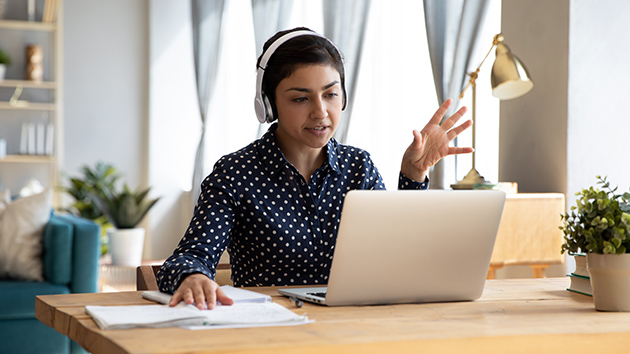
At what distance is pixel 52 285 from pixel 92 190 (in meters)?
2.47

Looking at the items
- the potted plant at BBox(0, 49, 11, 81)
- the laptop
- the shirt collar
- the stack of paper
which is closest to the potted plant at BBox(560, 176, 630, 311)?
the laptop

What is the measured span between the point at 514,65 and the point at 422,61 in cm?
142

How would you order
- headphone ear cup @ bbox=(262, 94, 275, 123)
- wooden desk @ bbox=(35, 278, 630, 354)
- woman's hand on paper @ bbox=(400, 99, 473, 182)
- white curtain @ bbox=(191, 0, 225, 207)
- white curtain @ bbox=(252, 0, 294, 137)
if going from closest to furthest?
wooden desk @ bbox=(35, 278, 630, 354) → woman's hand on paper @ bbox=(400, 99, 473, 182) → headphone ear cup @ bbox=(262, 94, 275, 123) → white curtain @ bbox=(252, 0, 294, 137) → white curtain @ bbox=(191, 0, 225, 207)

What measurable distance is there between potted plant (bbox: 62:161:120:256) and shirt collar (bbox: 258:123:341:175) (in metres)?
4.28

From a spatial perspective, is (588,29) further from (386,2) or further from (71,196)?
(71,196)

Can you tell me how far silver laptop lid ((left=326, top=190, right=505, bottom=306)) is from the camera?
1183 millimetres

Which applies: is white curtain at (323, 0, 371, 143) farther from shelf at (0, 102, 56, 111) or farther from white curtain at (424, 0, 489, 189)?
shelf at (0, 102, 56, 111)

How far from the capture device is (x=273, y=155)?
1.73 meters

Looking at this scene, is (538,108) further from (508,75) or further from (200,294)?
(200,294)

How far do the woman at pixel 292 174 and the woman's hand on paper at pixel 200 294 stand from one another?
37cm

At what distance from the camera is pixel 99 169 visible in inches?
247

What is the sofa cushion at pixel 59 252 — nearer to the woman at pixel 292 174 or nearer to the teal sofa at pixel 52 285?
the teal sofa at pixel 52 285

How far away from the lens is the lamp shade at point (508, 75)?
9.33 feet

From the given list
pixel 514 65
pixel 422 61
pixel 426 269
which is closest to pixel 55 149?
pixel 422 61
